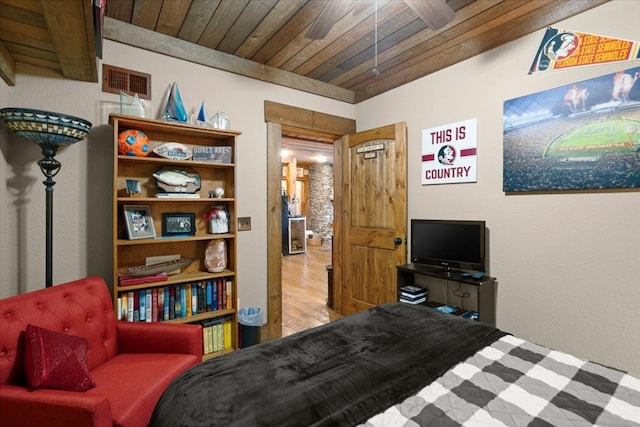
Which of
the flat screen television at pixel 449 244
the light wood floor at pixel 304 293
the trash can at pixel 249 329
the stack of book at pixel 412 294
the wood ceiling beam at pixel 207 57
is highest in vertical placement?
the wood ceiling beam at pixel 207 57

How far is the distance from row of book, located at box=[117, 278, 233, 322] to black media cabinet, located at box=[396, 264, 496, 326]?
1.64m

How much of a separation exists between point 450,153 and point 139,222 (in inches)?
106

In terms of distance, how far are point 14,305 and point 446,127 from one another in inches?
128

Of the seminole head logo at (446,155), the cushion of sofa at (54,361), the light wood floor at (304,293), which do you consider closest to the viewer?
the cushion of sofa at (54,361)

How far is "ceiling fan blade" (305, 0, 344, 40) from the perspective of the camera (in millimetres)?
1602

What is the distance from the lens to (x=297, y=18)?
2.23 meters

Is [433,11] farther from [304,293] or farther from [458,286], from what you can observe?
[304,293]

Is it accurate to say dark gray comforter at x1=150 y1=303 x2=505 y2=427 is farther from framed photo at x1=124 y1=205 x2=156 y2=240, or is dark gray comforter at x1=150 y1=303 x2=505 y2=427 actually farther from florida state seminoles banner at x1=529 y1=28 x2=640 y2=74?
florida state seminoles banner at x1=529 y1=28 x2=640 y2=74

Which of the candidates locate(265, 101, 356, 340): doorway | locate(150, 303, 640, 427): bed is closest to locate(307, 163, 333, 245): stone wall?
locate(265, 101, 356, 340): doorway

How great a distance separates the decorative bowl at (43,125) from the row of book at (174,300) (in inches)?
42.8

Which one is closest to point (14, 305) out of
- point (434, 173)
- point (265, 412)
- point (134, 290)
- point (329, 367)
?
point (134, 290)

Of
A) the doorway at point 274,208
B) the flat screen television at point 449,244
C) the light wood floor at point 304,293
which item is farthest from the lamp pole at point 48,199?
the flat screen television at point 449,244

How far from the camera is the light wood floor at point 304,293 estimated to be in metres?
A: 3.48

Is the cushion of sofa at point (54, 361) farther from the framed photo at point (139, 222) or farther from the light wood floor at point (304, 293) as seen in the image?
the light wood floor at point (304, 293)
